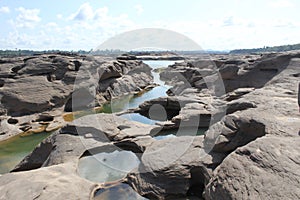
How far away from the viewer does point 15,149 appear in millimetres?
17375

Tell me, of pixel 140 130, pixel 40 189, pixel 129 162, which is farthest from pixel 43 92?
pixel 40 189

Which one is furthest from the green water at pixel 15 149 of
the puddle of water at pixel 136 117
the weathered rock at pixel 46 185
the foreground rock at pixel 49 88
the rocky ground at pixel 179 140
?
the puddle of water at pixel 136 117

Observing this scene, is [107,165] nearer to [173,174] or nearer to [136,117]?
[173,174]

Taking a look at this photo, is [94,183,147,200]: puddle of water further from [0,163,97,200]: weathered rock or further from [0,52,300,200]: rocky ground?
[0,163,97,200]: weathered rock

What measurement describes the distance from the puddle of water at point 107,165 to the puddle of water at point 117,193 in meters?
0.80

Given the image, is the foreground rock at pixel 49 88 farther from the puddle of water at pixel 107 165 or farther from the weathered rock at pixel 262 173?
the weathered rock at pixel 262 173

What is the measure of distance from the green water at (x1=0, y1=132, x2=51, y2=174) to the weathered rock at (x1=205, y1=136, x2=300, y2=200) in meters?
12.2

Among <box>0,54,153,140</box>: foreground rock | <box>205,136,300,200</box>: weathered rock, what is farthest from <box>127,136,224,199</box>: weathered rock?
<box>0,54,153,140</box>: foreground rock

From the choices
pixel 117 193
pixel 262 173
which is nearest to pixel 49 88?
pixel 117 193

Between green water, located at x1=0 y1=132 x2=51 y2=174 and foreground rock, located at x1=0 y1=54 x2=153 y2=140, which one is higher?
foreground rock, located at x1=0 y1=54 x2=153 y2=140

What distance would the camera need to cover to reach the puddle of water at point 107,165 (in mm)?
10663

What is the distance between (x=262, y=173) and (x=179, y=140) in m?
5.47

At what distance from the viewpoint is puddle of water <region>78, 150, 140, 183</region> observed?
420 inches

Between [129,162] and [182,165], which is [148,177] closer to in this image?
[182,165]
